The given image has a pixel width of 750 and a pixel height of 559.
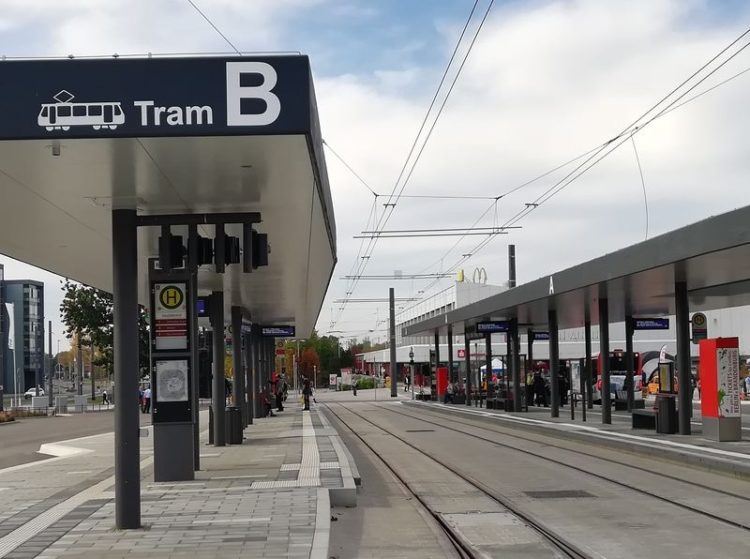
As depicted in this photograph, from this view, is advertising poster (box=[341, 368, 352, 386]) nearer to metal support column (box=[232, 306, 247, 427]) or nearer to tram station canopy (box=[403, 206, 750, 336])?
tram station canopy (box=[403, 206, 750, 336])

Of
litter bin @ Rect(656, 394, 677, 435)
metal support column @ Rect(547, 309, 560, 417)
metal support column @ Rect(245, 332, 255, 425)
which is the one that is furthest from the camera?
metal support column @ Rect(245, 332, 255, 425)

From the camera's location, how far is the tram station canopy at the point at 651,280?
1645 cm

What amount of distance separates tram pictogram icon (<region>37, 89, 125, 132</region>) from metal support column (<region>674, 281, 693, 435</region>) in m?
16.2

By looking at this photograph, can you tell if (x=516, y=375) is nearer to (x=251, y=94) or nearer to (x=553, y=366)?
(x=553, y=366)

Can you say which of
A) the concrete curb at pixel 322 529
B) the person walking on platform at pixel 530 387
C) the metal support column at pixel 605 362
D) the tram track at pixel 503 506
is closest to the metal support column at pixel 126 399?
the concrete curb at pixel 322 529

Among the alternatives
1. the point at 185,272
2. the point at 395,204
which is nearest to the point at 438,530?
the point at 185,272

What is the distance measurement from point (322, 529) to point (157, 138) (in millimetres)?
4000

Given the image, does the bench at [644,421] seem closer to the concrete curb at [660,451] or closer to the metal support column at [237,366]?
the concrete curb at [660,451]

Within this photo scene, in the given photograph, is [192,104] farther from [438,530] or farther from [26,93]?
[438,530]

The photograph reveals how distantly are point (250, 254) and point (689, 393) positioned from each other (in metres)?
14.2

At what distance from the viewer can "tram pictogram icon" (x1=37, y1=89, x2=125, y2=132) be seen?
753 cm

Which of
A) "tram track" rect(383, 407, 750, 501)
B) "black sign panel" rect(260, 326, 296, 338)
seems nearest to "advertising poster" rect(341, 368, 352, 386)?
"black sign panel" rect(260, 326, 296, 338)

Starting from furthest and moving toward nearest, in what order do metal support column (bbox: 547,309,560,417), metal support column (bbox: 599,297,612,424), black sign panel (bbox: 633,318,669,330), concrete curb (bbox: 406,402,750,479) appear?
1. black sign panel (bbox: 633,318,669,330)
2. metal support column (bbox: 547,309,560,417)
3. metal support column (bbox: 599,297,612,424)
4. concrete curb (bbox: 406,402,750,479)

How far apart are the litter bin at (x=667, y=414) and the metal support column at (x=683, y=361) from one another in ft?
0.45
